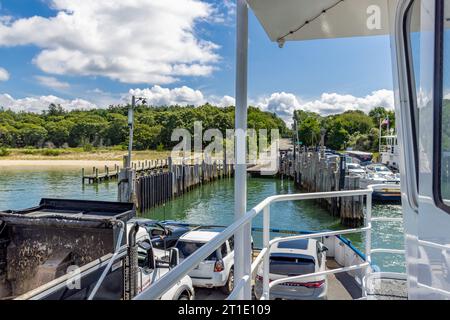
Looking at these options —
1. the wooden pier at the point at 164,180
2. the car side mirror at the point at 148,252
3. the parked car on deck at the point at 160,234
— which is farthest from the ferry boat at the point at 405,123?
the wooden pier at the point at 164,180

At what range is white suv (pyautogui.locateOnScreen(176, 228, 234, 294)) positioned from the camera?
4.70m

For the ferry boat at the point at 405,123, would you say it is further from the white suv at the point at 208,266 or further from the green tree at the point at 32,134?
the green tree at the point at 32,134

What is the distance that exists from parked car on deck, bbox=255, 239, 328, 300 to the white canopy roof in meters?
2.53

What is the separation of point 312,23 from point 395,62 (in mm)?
687

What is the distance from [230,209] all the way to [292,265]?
1365 cm

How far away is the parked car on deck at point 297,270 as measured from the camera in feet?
12.3

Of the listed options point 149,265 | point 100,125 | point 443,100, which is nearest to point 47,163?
point 100,125

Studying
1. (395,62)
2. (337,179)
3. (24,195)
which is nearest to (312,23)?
(395,62)

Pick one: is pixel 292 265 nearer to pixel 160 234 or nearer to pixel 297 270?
pixel 297 270

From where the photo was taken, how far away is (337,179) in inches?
640

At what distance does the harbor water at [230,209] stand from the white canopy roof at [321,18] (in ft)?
26.2

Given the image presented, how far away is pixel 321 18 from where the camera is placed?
189cm

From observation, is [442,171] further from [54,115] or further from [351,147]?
[351,147]
